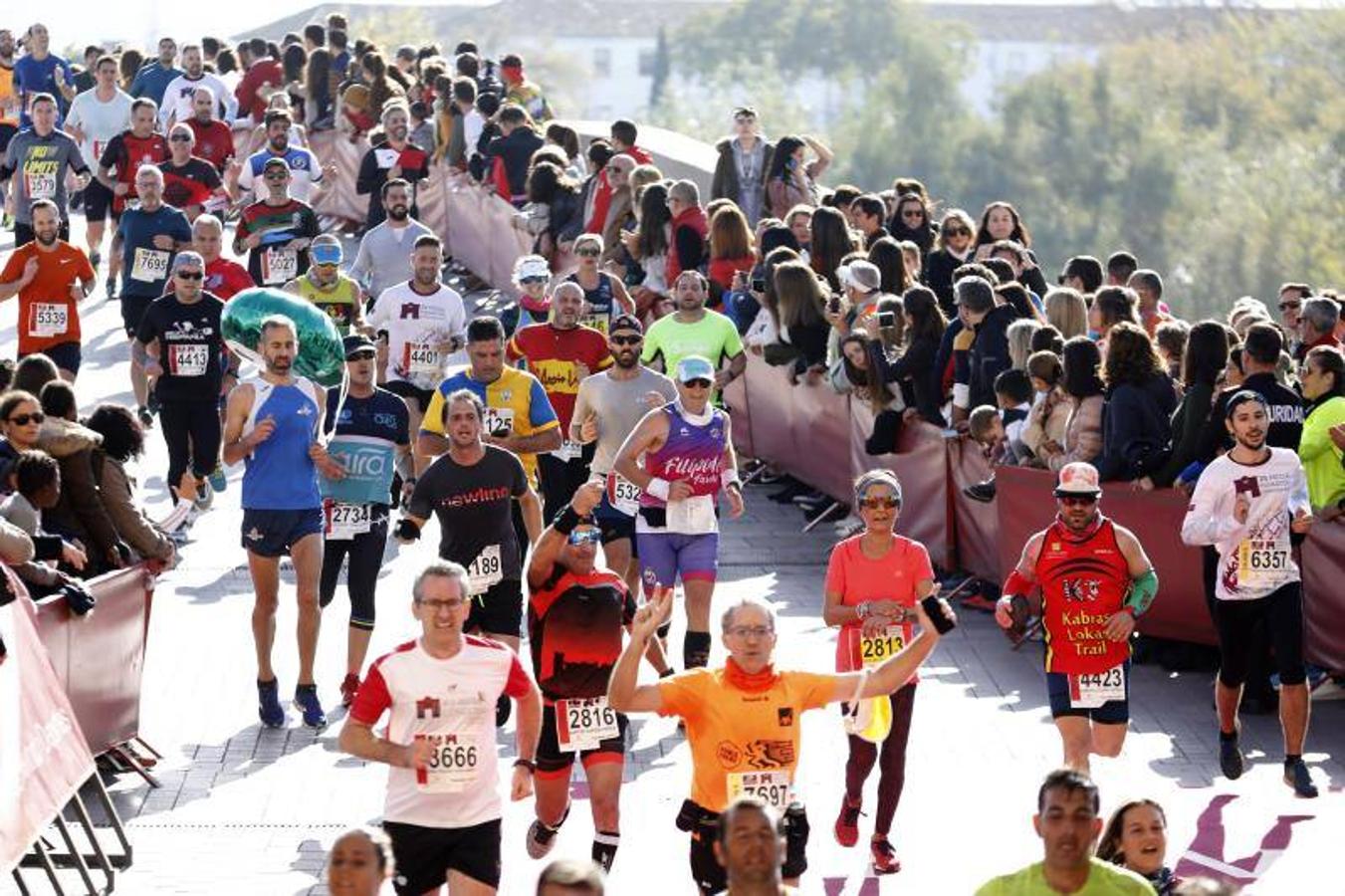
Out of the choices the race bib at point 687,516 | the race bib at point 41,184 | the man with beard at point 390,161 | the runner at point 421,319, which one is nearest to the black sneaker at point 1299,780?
the race bib at point 687,516

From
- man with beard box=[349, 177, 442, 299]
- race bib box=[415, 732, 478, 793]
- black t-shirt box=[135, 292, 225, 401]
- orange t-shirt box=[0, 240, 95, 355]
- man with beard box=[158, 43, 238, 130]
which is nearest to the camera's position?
race bib box=[415, 732, 478, 793]

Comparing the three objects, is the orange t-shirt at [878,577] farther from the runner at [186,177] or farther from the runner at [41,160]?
the runner at [41,160]

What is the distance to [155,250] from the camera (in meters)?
20.3

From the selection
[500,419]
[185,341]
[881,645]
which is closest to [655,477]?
[500,419]

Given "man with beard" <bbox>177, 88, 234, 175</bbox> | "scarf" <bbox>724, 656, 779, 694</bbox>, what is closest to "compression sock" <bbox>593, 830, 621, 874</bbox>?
"scarf" <bbox>724, 656, 779, 694</bbox>

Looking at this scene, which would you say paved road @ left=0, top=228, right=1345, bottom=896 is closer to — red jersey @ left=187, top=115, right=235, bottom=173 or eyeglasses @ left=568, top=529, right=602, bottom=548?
eyeglasses @ left=568, top=529, right=602, bottom=548

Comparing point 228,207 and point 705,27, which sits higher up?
point 228,207

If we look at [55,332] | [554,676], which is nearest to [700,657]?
[554,676]

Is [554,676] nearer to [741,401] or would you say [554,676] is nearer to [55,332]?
[55,332]

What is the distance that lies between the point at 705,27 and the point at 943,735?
155 metres

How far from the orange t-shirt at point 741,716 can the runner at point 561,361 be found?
6.24 metres

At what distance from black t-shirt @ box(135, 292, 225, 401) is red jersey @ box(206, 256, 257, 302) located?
1095 millimetres

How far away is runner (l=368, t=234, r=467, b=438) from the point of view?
17234 millimetres

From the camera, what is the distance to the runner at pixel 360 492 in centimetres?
1395
